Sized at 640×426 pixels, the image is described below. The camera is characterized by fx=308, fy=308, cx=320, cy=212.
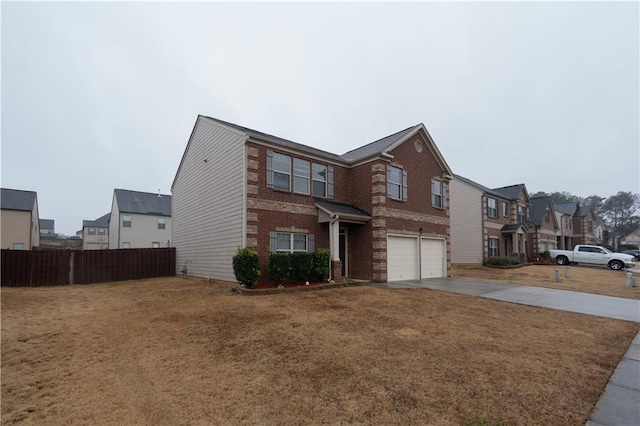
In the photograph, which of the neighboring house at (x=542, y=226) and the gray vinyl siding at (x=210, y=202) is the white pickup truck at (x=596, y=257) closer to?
the neighboring house at (x=542, y=226)

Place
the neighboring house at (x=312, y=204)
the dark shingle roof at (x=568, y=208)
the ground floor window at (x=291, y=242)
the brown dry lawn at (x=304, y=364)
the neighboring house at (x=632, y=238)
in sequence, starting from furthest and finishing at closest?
the neighboring house at (x=632, y=238), the dark shingle roof at (x=568, y=208), the ground floor window at (x=291, y=242), the neighboring house at (x=312, y=204), the brown dry lawn at (x=304, y=364)

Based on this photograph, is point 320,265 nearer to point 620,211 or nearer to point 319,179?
point 319,179

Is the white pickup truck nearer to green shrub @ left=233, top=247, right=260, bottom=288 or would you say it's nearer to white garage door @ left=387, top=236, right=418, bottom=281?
white garage door @ left=387, top=236, right=418, bottom=281

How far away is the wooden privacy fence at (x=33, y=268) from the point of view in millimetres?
15578

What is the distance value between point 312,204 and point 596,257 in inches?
1046

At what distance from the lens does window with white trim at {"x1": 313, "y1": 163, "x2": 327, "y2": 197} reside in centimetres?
1536

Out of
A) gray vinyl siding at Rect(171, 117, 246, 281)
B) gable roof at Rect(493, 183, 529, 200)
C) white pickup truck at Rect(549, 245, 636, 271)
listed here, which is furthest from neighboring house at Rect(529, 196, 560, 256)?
gray vinyl siding at Rect(171, 117, 246, 281)

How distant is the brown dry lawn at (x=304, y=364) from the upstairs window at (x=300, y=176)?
679cm

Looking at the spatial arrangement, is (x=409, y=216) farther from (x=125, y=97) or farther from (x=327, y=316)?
(x=125, y=97)

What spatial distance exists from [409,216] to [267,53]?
486 inches

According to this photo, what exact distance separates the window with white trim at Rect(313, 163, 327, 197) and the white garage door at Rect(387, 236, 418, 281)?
4193mm

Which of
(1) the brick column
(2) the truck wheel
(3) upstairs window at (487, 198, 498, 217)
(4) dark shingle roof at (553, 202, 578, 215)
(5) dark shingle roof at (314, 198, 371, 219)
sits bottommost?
(2) the truck wheel

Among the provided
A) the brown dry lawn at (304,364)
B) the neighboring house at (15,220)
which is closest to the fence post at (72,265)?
the brown dry lawn at (304,364)

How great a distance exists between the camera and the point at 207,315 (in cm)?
795
